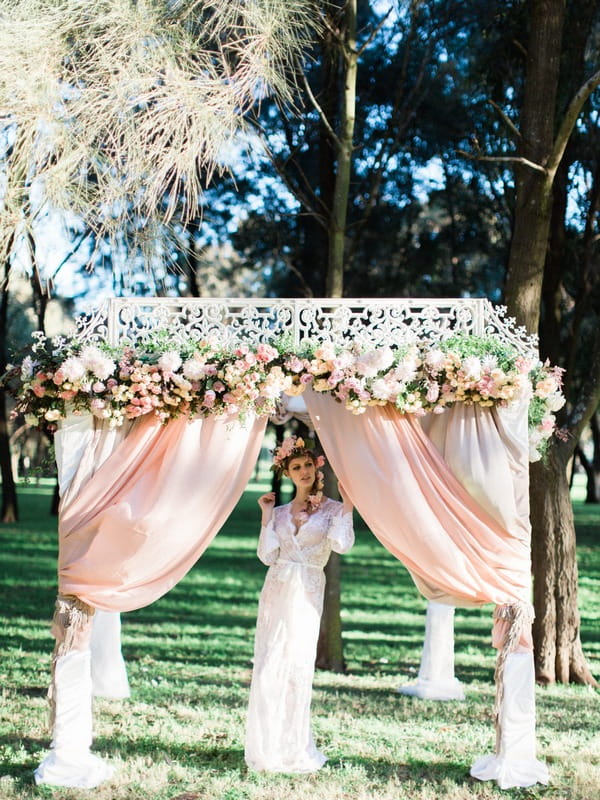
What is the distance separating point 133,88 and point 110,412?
238 cm

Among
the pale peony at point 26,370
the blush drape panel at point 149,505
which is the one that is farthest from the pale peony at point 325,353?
→ the pale peony at point 26,370

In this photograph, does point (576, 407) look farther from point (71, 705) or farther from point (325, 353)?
point (71, 705)

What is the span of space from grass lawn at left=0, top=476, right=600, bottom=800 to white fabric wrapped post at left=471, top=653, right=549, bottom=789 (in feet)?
0.48

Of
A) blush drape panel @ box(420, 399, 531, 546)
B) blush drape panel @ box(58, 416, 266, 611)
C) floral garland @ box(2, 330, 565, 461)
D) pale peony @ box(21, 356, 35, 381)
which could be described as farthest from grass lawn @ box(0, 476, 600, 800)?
pale peony @ box(21, 356, 35, 381)

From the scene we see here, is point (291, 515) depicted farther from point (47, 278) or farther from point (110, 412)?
point (47, 278)

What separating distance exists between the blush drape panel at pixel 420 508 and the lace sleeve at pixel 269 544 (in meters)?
0.62

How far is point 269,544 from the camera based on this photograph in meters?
6.04

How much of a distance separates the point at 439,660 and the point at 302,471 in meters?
2.78

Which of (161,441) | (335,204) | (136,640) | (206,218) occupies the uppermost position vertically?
(206,218)

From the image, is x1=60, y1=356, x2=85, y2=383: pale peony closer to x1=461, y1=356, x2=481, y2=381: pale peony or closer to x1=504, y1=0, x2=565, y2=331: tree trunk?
x1=461, y1=356, x2=481, y2=381: pale peony

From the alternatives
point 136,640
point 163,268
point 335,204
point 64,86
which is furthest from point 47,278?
point 136,640

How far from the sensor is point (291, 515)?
6.13 metres

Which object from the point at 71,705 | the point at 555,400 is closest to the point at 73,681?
the point at 71,705

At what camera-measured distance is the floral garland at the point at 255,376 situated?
5500 millimetres
